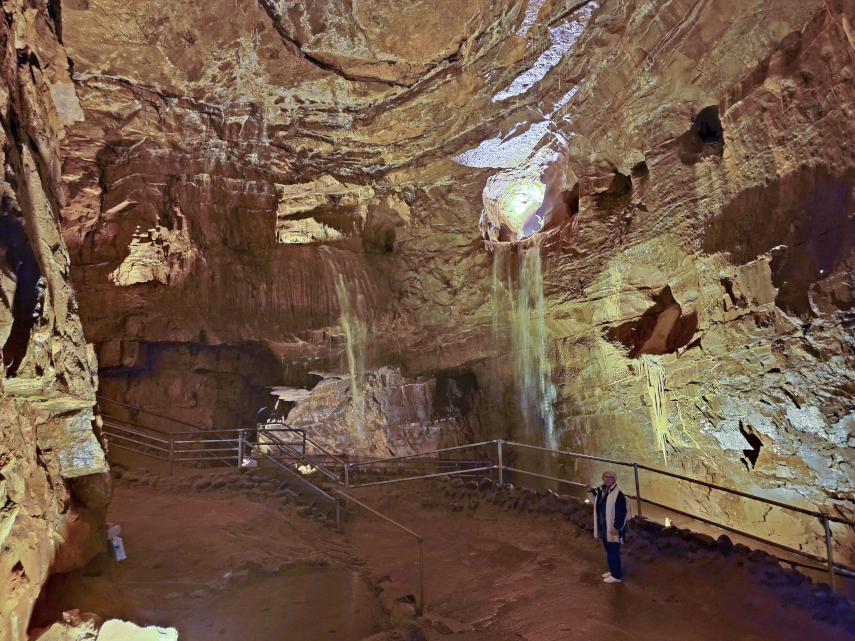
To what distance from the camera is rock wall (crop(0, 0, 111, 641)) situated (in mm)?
3029

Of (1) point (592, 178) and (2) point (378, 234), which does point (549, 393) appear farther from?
(2) point (378, 234)

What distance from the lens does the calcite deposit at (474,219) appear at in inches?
289

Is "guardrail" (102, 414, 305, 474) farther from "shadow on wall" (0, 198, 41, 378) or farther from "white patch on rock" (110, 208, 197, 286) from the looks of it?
"shadow on wall" (0, 198, 41, 378)

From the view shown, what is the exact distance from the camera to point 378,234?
50.3ft

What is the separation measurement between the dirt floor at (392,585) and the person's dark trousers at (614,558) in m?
0.17

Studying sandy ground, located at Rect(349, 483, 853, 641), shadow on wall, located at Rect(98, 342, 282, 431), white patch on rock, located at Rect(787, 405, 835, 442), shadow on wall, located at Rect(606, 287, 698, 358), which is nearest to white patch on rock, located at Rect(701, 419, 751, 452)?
white patch on rock, located at Rect(787, 405, 835, 442)

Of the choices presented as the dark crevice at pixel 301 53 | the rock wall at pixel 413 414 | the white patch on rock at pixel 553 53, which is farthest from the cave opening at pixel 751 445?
the dark crevice at pixel 301 53

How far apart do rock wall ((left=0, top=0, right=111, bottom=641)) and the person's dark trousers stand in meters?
5.10

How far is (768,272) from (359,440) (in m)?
13.1

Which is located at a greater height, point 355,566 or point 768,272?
point 768,272

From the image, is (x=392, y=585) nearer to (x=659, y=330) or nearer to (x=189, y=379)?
(x=659, y=330)

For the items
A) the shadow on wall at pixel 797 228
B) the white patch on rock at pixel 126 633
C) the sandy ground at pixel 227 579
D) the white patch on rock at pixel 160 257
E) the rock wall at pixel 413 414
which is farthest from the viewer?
the rock wall at pixel 413 414

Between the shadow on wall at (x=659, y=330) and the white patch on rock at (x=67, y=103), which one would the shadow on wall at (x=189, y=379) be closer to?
the white patch on rock at (x=67, y=103)

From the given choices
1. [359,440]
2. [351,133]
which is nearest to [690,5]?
[351,133]
